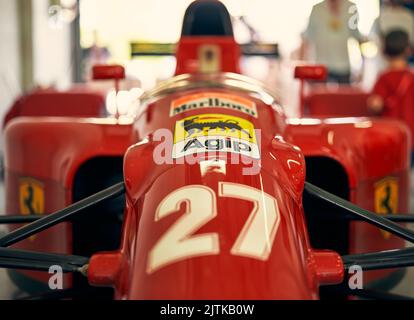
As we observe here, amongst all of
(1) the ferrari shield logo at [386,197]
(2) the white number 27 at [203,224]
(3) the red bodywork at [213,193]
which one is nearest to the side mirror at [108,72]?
(3) the red bodywork at [213,193]

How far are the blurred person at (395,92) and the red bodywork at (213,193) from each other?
4.63 ft

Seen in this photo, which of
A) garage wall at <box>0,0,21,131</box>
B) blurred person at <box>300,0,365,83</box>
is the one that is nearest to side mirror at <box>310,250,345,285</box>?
blurred person at <box>300,0,365,83</box>

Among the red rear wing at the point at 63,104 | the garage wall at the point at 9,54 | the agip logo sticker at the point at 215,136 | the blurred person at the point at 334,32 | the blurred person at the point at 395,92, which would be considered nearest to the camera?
the agip logo sticker at the point at 215,136

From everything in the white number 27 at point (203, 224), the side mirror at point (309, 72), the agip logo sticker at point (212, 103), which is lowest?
the white number 27 at point (203, 224)

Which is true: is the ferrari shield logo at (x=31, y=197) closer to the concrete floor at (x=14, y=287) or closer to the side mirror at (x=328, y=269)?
the concrete floor at (x=14, y=287)

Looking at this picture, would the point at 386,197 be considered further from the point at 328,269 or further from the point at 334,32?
the point at 334,32

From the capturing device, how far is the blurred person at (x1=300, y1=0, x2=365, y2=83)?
4.57 m

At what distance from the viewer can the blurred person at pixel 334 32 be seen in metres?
4.57

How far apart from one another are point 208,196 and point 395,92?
2427 millimetres

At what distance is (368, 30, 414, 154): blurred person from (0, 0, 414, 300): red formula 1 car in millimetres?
1166

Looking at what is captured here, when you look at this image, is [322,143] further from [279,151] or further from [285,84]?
[285,84]

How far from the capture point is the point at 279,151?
1402 mm

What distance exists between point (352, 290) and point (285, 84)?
508cm

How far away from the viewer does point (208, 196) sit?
3.90ft
